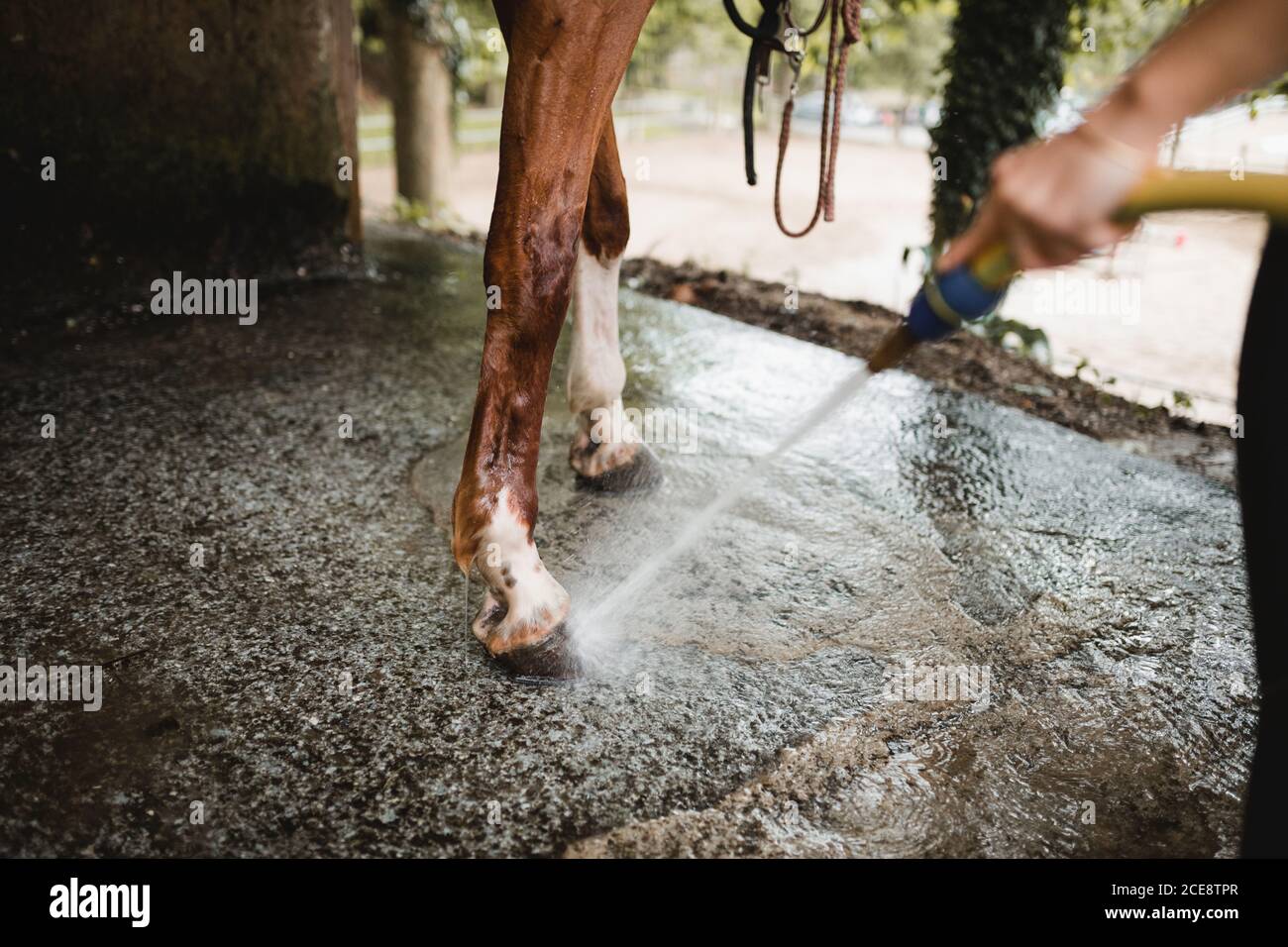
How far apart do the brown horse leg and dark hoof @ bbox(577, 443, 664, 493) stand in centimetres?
69

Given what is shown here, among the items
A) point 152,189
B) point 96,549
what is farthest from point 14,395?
point 152,189

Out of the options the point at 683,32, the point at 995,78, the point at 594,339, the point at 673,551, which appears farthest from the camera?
the point at 683,32

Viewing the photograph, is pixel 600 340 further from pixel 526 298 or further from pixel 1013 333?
pixel 1013 333

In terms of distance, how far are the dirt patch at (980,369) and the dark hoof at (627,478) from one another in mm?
1600

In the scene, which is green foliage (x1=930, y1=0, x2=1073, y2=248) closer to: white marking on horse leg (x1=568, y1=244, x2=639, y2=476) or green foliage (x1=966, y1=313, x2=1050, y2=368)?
green foliage (x1=966, y1=313, x2=1050, y2=368)

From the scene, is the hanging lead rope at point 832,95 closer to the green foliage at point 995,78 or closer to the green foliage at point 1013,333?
A: the green foliage at point 1013,333

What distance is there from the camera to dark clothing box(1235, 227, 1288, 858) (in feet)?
3.48

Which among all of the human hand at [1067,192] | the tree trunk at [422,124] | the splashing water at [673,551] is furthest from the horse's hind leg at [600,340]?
the tree trunk at [422,124]

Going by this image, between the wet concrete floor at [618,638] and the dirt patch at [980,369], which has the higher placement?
the dirt patch at [980,369]

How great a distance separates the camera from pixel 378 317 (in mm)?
3961

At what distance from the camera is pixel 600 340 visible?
2.54 metres

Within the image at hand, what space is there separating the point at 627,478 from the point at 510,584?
0.82 metres

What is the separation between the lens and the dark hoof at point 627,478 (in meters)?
2.65

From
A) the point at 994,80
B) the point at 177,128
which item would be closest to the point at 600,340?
the point at 177,128
